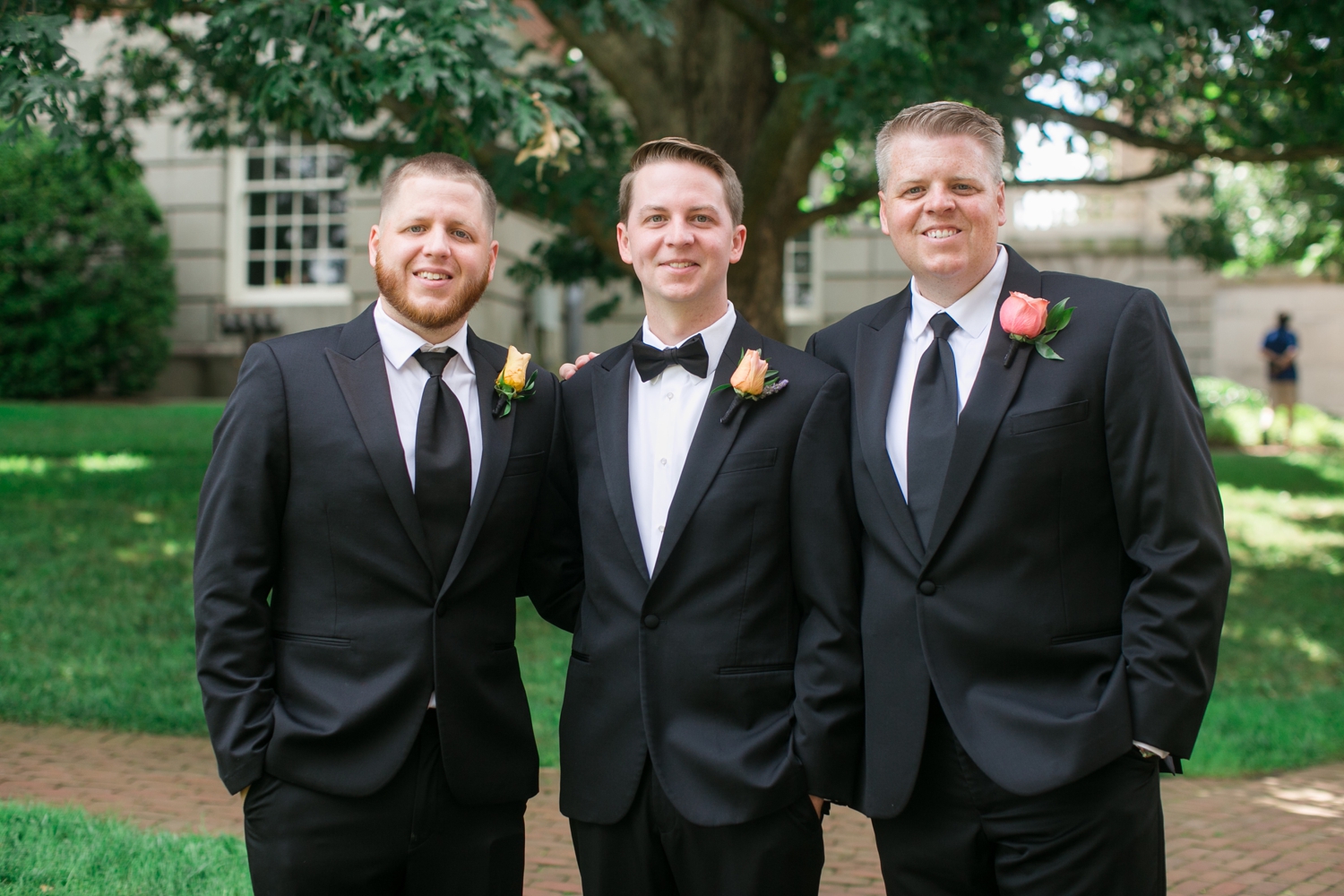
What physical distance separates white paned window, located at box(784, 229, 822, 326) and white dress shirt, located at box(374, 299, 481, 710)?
19.9 metres

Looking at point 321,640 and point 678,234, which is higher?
point 678,234

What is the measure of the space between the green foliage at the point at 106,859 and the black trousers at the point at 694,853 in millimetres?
1894

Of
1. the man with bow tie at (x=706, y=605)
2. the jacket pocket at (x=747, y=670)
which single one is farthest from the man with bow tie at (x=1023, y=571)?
the jacket pocket at (x=747, y=670)

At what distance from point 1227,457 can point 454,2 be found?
651 inches

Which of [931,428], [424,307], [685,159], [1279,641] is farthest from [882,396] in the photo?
[1279,641]

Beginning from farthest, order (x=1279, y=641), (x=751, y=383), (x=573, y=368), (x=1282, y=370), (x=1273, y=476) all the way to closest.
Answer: (x=1282, y=370) → (x=1273, y=476) → (x=1279, y=641) → (x=573, y=368) → (x=751, y=383)

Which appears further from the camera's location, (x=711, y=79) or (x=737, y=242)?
(x=711, y=79)

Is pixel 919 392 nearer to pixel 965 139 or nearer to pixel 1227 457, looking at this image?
pixel 965 139

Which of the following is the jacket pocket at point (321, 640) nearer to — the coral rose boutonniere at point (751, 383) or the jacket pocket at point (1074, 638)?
the coral rose boutonniere at point (751, 383)

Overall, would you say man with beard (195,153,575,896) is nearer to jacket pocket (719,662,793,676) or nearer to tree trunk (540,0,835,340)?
jacket pocket (719,662,793,676)

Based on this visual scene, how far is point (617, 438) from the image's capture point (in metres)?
3.10

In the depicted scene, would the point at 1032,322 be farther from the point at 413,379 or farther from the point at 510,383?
the point at 413,379

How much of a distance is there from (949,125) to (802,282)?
2068 cm

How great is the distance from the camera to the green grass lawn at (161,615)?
252 inches
